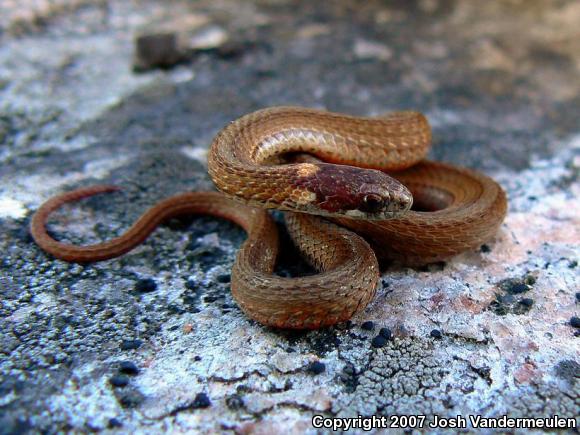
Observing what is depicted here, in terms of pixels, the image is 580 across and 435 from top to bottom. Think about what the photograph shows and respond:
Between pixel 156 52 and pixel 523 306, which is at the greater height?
pixel 156 52

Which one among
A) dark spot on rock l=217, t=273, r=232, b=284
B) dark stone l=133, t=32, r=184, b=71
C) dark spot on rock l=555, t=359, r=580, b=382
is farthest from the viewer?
dark stone l=133, t=32, r=184, b=71

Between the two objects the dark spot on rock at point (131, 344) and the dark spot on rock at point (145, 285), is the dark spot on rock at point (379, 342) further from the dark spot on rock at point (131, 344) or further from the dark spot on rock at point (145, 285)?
the dark spot on rock at point (145, 285)

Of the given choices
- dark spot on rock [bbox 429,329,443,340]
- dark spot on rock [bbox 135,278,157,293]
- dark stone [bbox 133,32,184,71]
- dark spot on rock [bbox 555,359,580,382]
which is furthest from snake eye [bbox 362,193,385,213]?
dark stone [bbox 133,32,184,71]

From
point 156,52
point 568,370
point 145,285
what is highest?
point 156,52

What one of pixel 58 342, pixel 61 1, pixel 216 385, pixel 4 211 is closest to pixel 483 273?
pixel 216 385

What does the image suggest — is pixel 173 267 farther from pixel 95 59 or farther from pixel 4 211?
pixel 95 59

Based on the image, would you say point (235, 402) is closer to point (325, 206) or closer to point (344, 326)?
point (344, 326)

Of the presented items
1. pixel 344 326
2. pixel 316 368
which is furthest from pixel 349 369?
pixel 344 326

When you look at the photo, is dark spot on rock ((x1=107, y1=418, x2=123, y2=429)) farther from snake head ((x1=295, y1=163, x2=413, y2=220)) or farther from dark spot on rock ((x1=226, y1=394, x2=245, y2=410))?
snake head ((x1=295, y1=163, x2=413, y2=220))

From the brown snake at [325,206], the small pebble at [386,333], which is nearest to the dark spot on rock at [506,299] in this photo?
the brown snake at [325,206]
